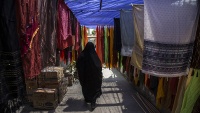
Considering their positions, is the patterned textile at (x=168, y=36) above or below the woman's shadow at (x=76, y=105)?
above

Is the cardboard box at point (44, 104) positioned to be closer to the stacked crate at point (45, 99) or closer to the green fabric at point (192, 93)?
the stacked crate at point (45, 99)

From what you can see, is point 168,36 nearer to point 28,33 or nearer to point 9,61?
point 28,33

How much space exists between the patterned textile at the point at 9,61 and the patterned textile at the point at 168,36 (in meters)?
1.42

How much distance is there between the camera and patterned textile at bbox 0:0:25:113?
158 centimetres

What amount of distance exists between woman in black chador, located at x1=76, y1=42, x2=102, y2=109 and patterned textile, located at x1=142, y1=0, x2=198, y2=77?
259 cm

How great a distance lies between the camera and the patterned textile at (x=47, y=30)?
8.62 ft

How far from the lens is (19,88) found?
1809 millimetres

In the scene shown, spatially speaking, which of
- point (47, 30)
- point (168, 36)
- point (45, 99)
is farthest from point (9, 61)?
point (45, 99)

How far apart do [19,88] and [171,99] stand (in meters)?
2.60

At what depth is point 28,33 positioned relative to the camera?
1975mm

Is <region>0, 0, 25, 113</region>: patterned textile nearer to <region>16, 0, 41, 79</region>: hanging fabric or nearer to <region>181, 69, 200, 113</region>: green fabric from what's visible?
<region>16, 0, 41, 79</region>: hanging fabric

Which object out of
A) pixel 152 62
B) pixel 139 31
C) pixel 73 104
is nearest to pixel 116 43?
pixel 73 104

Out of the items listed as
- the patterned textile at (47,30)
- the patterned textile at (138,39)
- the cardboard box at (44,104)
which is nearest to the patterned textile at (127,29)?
the patterned textile at (138,39)

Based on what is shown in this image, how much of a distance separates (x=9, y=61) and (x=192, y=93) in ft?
6.37
